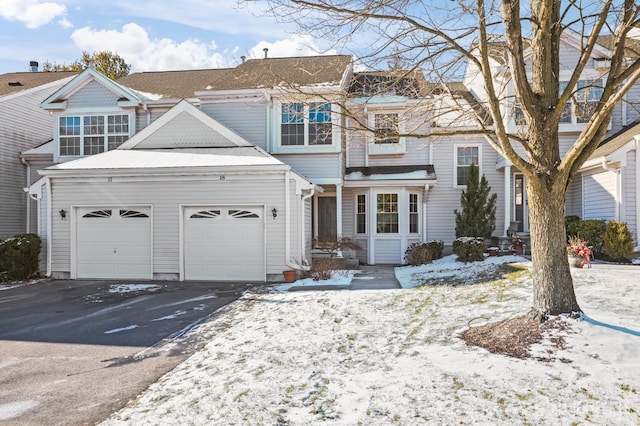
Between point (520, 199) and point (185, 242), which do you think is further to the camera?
point (520, 199)

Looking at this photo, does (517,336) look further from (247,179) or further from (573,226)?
(573,226)

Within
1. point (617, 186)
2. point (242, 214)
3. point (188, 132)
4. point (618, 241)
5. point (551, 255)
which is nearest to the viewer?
point (551, 255)

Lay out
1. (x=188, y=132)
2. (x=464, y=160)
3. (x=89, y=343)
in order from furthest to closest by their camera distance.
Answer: (x=464, y=160)
(x=188, y=132)
(x=89, y=343)

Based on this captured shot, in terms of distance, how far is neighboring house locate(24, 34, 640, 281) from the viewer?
39.3 feet

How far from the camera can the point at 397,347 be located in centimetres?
539

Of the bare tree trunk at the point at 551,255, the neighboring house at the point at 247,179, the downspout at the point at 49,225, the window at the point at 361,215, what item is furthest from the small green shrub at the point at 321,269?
the downspout at the point at 49,225

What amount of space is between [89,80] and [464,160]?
14104 mm

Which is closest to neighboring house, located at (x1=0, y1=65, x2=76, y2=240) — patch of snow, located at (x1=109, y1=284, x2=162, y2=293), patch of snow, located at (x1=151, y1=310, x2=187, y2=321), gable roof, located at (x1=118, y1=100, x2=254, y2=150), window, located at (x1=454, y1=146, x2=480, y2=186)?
gable roof, located at (x1=118, y1=100, x2=254, y2=150)

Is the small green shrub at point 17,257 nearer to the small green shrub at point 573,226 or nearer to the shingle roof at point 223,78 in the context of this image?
the shingle roof at point 223,78

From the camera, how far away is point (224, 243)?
12.2m

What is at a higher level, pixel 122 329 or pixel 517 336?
pixel 517 336

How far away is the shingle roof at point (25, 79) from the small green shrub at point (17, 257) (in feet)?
29.7

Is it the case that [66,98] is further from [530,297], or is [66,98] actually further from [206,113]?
[530,297]


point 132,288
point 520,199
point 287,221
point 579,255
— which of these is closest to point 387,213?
point 287,221
